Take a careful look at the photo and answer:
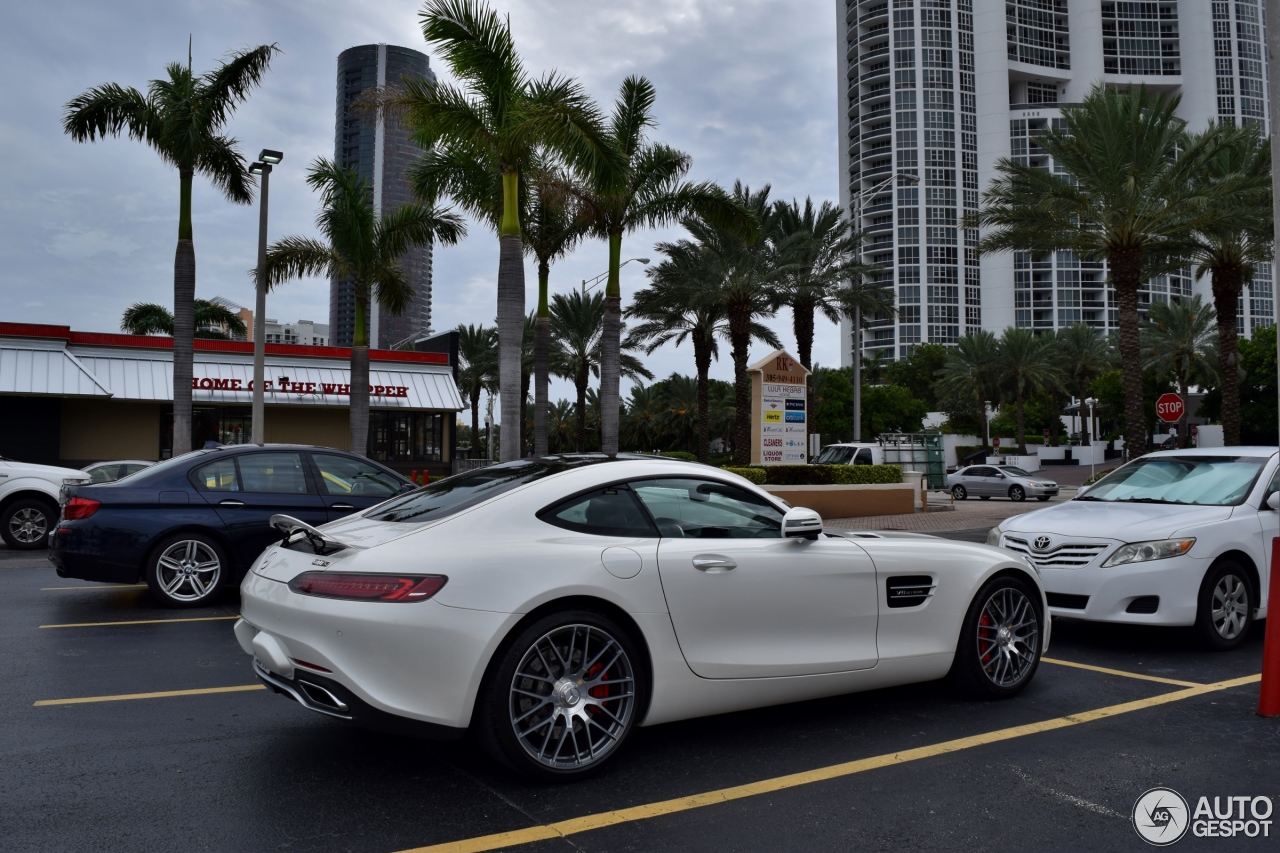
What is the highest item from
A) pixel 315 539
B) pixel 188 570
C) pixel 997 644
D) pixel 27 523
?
pixel 315 539

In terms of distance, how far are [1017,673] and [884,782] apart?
72.0 inches

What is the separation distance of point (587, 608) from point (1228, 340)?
28995mm

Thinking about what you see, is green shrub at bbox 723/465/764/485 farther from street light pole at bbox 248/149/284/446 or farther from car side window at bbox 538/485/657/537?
car side window at bbox 538/485/657/537

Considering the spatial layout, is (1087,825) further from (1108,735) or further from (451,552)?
(451,552)

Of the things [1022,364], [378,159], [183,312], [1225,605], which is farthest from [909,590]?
[1022,364]

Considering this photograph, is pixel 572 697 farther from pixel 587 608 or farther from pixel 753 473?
pixel 753 473

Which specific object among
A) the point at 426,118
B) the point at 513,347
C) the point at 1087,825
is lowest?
the point at 1087,825

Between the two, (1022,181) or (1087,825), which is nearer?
(1087,825)

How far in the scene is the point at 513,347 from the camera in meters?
16.7

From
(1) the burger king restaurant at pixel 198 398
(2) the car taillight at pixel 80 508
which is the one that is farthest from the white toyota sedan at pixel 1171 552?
(1) the burger king restaurant at pixel 198 398

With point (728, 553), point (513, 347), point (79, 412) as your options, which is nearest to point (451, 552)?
point (728, 553)

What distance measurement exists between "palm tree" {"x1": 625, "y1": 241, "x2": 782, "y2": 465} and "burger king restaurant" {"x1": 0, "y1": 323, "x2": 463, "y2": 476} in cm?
838

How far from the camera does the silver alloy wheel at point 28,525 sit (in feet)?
43.1

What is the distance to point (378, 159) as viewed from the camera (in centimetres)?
4488
